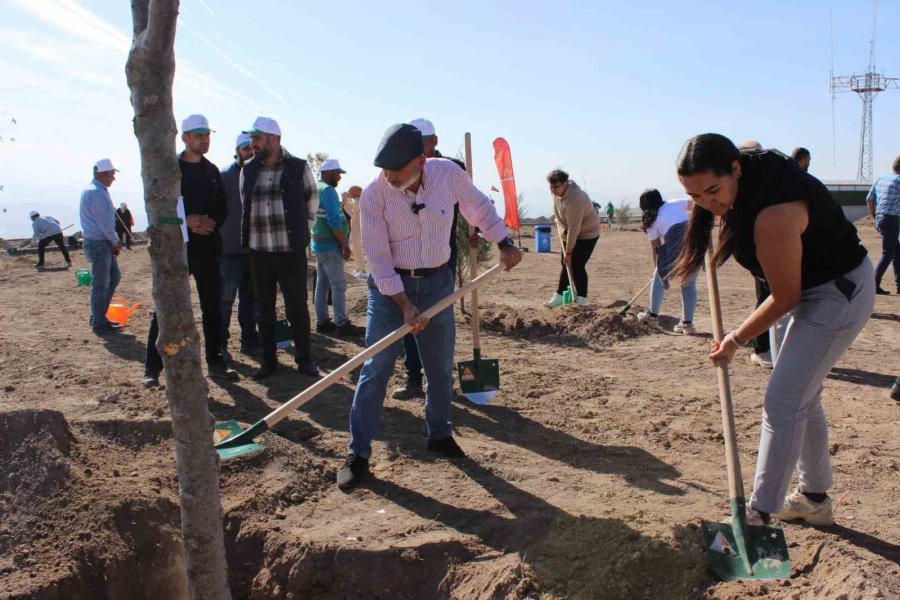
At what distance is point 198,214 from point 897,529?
5.14 meters

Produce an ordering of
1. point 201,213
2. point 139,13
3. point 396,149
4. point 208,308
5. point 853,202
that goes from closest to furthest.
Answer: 1. point 139,13
2. point 396,149
3. point 201,213
4. point 208,308
5. point 853,202

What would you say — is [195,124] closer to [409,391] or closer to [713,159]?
[409,391]

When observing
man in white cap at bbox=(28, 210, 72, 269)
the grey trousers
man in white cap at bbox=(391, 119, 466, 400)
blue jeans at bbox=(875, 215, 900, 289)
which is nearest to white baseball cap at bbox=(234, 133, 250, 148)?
man in white cap at bbox=(391, 119, 466, 400)

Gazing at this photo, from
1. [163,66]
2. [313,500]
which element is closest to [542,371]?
[313,500]

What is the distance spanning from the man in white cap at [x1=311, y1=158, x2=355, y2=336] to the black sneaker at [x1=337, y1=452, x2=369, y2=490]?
12.4 feet

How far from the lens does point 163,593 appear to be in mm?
3615

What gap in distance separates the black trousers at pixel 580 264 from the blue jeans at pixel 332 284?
2922 mm

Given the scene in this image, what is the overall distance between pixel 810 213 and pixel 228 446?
302cm

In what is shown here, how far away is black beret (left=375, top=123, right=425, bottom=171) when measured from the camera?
3.61 metres

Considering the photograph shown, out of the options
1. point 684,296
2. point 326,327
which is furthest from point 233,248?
point 684,296

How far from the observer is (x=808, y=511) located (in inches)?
129

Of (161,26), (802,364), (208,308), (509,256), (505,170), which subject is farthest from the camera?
(505,170)

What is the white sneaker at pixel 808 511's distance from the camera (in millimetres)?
3273

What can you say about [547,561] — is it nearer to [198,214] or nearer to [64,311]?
[198,214]
